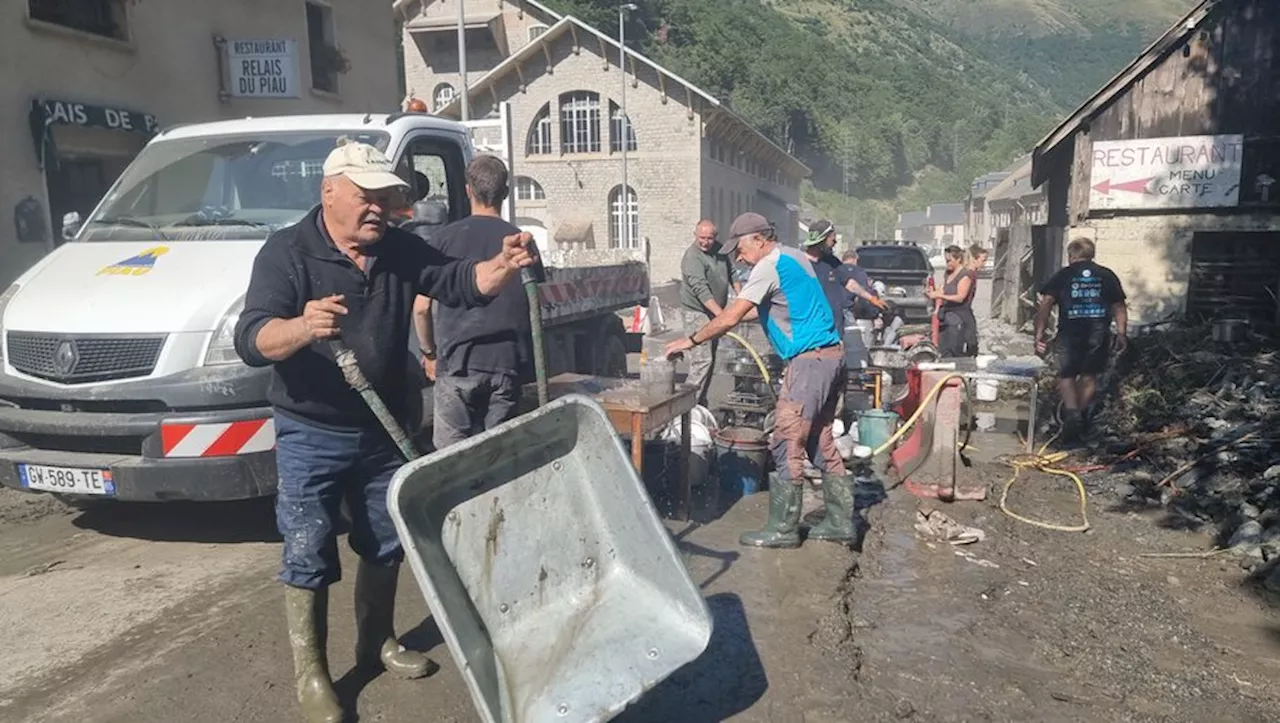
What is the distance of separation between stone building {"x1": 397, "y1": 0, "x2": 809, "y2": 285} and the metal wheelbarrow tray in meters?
31.0

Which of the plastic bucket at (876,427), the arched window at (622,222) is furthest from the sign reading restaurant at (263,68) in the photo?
the arched window at (622,222)

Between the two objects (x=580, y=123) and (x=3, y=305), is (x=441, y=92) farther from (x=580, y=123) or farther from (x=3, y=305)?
(x=3, y=305)

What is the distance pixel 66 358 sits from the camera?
4.80m

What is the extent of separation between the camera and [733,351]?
26.7 ft

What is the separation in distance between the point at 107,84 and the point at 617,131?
28.7m

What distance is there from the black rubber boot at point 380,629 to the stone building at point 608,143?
30777mm

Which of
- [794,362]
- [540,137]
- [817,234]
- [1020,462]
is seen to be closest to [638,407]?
[794,362]

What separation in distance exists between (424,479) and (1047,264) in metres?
16.6

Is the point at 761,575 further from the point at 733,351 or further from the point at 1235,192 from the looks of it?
the point at 1235,192

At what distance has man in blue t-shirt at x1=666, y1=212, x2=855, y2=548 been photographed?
523 centimetres

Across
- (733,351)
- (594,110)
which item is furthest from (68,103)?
(594,110)

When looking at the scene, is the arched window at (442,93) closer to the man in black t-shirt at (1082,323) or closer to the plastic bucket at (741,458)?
the man in black t-shirt at (1082,323)

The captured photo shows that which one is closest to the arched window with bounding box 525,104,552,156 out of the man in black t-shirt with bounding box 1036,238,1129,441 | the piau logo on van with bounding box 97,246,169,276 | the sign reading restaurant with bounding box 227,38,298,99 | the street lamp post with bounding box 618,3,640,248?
the street lamp post with bounding box 618,3,640,248

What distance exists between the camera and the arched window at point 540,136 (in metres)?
38.9
